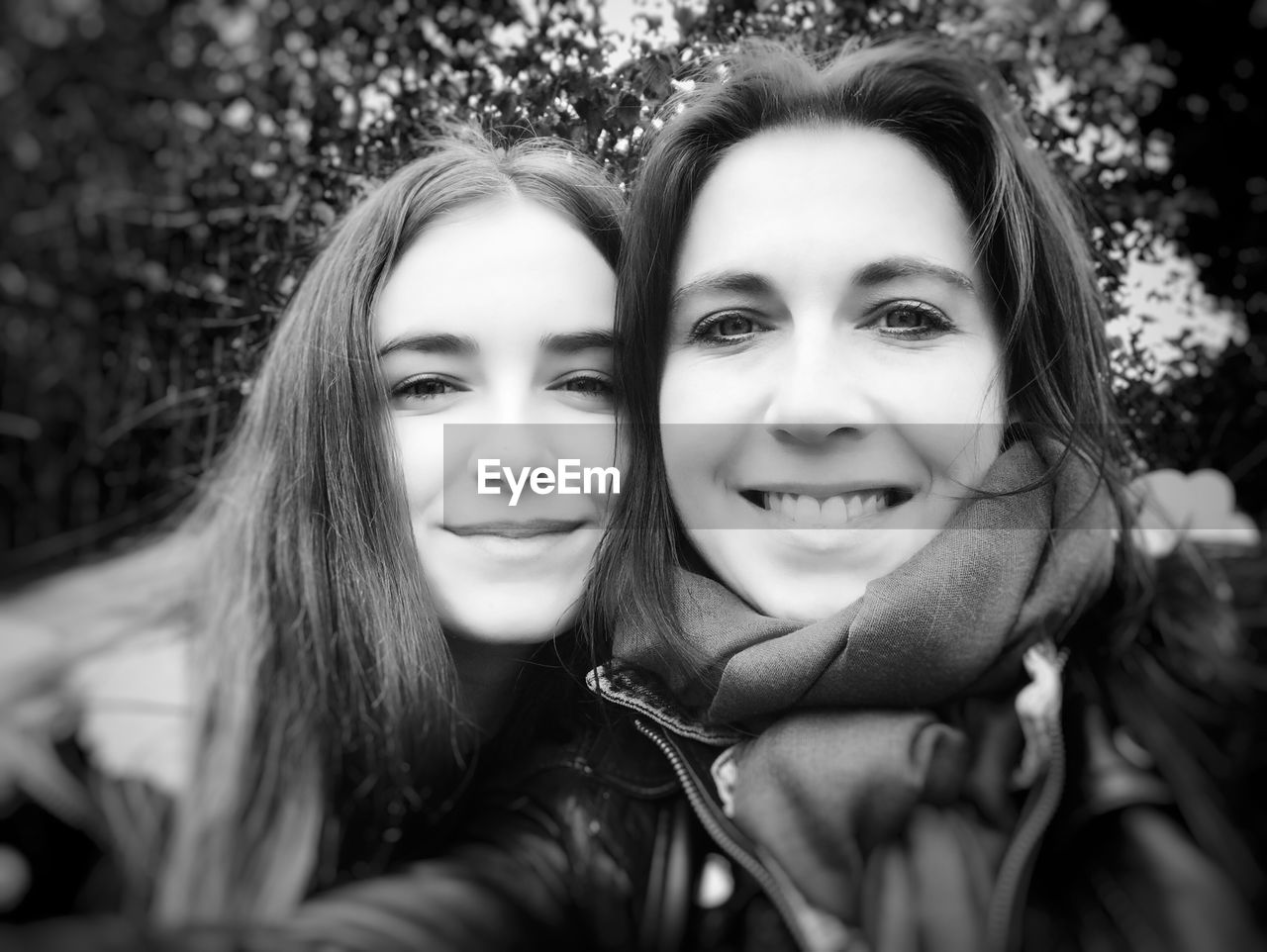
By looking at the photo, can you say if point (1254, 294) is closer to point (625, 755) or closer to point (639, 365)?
point (639, 365)

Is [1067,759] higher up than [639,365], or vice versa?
[639,365]

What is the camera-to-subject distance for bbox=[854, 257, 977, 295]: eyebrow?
5.25 feet

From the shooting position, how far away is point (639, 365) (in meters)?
1.76

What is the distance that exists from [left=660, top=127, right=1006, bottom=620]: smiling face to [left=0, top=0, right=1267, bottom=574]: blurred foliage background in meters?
0.30

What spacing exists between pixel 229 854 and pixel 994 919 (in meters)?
1.05

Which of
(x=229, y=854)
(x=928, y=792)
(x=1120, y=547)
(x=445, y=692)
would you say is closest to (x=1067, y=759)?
(x=928, y=792)

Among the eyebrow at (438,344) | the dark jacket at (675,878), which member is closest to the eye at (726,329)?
the eyebrow at (438,344)

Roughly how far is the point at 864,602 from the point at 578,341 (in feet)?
2.21

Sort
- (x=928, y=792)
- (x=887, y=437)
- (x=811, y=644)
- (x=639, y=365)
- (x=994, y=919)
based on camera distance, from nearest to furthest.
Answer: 1. (x=994, y=919)
2. (x=928, y=792)
3. (x=811, y=644)
4. (x=887, y=437)
5. (x=639, y=365)

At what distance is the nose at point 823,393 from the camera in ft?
5.26

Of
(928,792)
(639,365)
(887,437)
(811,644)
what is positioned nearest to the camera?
(928,792)

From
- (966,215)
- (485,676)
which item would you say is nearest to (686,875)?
(485,676)

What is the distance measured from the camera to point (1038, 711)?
4.64ft

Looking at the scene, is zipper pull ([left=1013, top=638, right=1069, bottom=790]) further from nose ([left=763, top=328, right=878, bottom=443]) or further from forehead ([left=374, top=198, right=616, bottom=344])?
forehead ([left=374, top=198, right=616, bottom=344])
